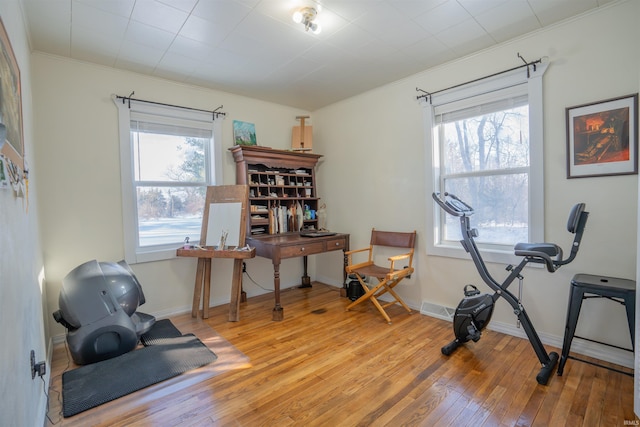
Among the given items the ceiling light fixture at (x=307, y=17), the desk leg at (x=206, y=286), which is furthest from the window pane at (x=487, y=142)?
the desk leg at (x=206, y=286)

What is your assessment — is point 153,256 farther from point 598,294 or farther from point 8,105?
point 598,294

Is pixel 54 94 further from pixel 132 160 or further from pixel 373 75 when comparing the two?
pixel 373 75

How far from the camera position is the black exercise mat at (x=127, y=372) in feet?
6.59

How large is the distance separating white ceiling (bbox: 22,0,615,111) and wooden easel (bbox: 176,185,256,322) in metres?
1.29

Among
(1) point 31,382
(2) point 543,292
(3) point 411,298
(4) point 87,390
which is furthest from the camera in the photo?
(3) point 411,298

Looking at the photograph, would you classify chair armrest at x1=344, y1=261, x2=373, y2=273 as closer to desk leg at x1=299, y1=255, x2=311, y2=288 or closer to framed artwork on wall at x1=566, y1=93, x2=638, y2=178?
desk leg at x1=299, y1=255, x2=311, y2=288

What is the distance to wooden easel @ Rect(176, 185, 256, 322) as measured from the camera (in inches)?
128

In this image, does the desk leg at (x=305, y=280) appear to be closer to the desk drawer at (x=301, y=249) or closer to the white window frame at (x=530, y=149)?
the desk drawer at (x=301, y=249)

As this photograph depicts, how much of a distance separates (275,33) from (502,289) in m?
2.67

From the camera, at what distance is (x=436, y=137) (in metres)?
3.34

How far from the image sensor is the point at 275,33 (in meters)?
2.54

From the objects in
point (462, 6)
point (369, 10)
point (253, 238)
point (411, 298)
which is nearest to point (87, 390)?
point (253, 238)

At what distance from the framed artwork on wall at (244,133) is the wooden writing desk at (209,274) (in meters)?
1.43

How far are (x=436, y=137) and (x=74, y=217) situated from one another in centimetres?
365
